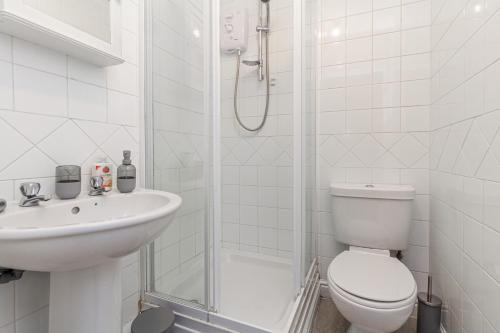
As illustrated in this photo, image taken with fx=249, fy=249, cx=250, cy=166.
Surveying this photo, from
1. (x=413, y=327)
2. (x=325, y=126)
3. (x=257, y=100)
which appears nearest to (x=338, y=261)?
(x=413, y=327)

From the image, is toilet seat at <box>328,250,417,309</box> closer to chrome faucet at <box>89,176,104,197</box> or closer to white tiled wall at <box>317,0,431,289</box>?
white tiled wall at <box>317,0,431,289</box>

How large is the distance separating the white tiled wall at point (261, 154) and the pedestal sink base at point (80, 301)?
76 centimetres

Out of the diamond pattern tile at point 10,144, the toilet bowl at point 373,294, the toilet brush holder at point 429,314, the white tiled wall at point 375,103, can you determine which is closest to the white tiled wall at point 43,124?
the diamond pattern tile at point 10,144

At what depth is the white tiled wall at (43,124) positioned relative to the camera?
0.77 metres

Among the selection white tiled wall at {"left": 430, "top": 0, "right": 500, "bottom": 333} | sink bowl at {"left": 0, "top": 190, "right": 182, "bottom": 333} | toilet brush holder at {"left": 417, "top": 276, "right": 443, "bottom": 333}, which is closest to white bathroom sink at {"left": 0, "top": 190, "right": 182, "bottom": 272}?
sink bowl at {"left": 0, "top": 190, "right": 182, "bottom": 333}

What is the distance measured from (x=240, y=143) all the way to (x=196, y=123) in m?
0.55

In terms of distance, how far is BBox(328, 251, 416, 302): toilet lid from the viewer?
0.98m

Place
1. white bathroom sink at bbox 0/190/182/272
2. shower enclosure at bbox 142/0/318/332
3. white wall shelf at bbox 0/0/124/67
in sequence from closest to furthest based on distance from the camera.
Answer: white bathroom sink at bbox 0/190/182/272
white wall shelf at bbox 0/0/124/67
shower enclosure at bbox 142/0/318/332

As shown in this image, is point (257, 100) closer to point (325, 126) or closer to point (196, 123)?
point (325, 126)

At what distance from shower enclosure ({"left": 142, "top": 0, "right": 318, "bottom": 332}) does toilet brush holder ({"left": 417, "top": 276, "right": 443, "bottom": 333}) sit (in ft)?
1.77

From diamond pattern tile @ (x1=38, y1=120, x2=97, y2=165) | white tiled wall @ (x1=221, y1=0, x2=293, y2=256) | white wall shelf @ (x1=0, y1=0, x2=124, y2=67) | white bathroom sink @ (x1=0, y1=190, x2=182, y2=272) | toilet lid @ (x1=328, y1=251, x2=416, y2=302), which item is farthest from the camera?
white tiled wall @ (x1=221, y1=0, x2=293, y2=256)

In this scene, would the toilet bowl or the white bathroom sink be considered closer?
the white bathroom sink

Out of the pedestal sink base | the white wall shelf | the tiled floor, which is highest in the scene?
the white wall shelf

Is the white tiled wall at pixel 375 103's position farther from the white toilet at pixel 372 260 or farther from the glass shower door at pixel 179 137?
Answer: the glass shower door at pixel 179 137
